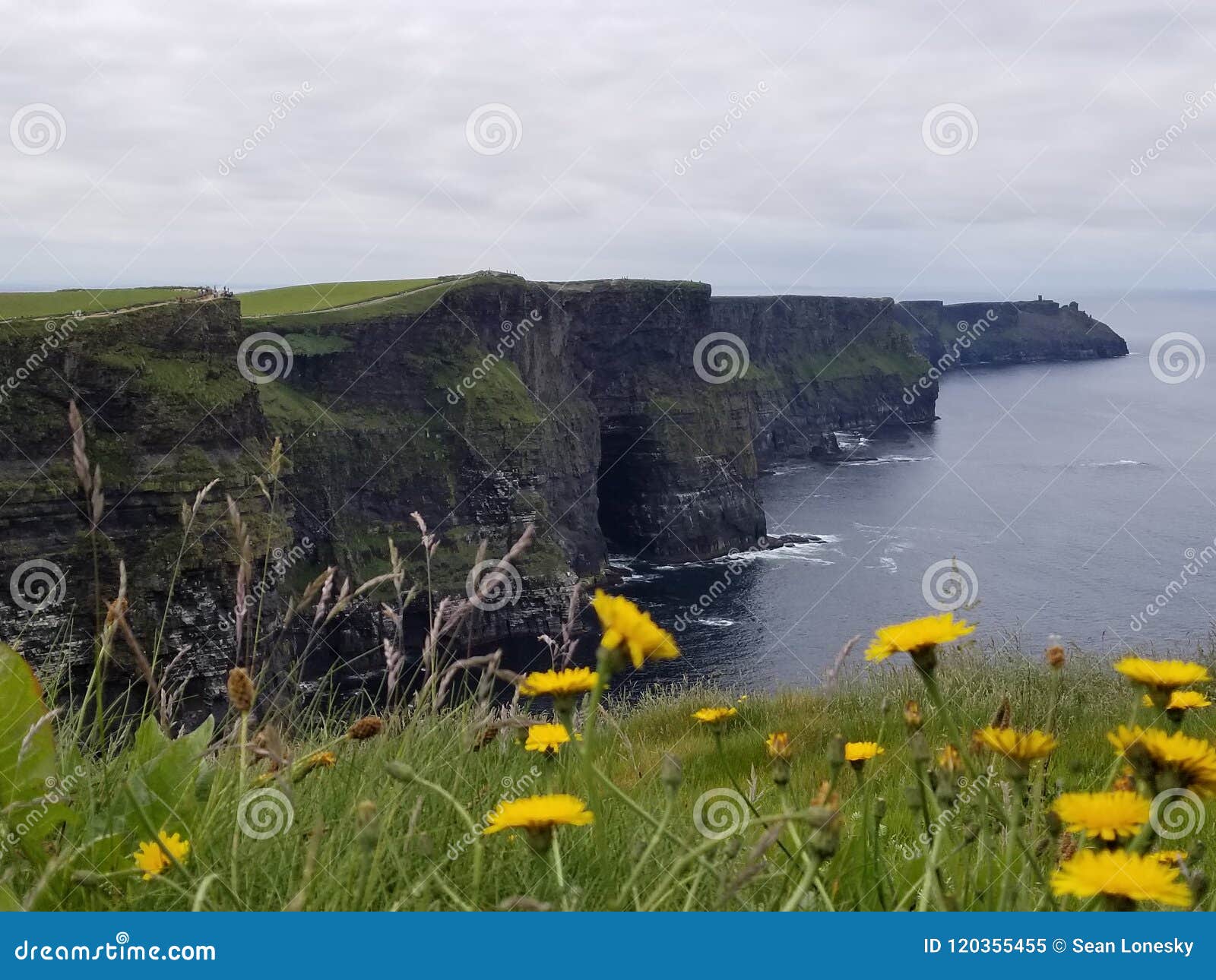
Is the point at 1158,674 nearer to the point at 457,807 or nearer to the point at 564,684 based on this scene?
the point at 564,684

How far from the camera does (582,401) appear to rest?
99.4 meters

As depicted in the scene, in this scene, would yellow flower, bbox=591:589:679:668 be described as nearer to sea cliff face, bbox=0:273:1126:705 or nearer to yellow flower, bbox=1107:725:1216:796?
yellow flower, bbox=1107:725:1216:796

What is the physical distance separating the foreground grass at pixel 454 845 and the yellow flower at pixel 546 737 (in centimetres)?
7

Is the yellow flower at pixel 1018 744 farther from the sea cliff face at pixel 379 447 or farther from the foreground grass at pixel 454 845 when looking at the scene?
the sea cliff face at pixel 379 447

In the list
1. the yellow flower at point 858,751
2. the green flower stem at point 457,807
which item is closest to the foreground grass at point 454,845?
the green flower stem at point 457,807

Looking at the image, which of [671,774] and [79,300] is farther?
[79,300]

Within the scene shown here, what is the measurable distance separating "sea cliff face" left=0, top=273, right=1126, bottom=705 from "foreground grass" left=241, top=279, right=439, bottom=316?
4301mm

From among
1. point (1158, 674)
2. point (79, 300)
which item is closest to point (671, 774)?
point (1158, 674)

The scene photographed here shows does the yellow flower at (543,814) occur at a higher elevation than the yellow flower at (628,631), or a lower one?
lower

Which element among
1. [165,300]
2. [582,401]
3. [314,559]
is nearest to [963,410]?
[582,401]

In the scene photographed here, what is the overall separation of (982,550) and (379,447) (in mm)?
48287

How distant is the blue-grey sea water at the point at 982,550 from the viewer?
6125 cm

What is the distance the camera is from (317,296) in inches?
3501

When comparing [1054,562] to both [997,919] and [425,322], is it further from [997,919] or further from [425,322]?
[997,919]
